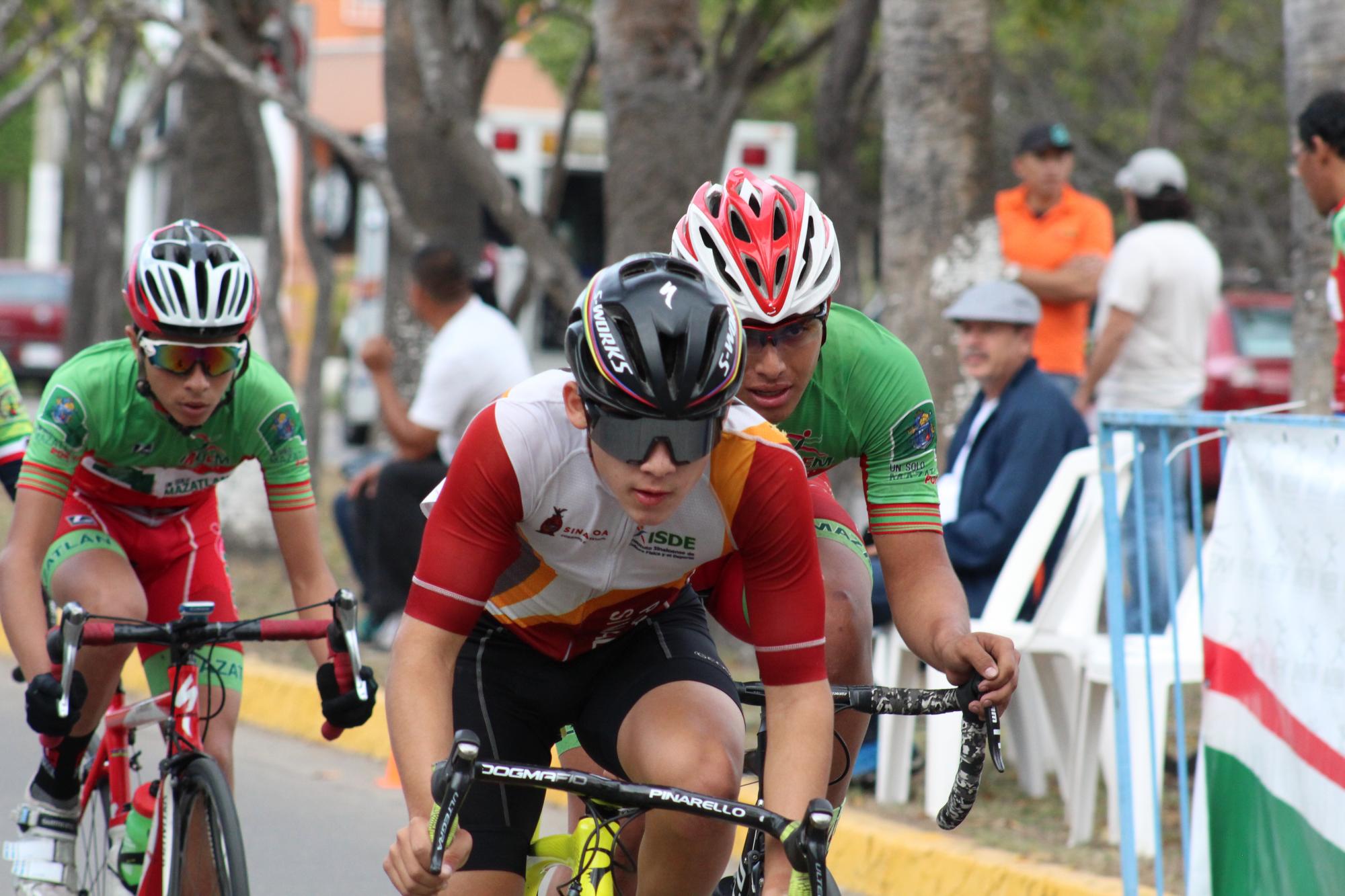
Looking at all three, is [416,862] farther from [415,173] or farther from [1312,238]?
[415,173]

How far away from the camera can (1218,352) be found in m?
14.9

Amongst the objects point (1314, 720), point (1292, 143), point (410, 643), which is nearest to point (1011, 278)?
point (1292, 143)

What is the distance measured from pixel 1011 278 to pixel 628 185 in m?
1.84

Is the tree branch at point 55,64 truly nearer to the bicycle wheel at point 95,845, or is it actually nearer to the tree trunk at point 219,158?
the tree trunk at point 219,158

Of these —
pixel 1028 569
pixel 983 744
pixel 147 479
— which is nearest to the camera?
pixel 983 744

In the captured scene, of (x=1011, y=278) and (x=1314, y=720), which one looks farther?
(x=1011, y=278)

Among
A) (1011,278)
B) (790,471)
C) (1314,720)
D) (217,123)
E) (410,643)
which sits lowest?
(1314,720)

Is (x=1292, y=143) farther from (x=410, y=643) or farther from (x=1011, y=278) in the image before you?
(x=410, y=643)

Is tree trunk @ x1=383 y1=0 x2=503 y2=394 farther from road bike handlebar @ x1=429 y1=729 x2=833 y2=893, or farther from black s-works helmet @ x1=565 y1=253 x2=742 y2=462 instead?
road bike handlebar @ x1=429 y1=729 x2=833 y2=893

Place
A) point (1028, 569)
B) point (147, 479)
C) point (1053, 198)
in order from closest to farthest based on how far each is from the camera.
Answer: point (147, 479) → point (1028, 569) → point (1053, 198)

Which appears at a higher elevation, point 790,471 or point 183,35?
point 183,35

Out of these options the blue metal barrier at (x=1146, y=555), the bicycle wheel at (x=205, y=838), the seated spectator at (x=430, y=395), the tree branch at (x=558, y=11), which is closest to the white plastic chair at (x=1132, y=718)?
the blue metal barrier at (x=1146, y=555)

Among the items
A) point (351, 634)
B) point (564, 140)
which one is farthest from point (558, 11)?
point (351, 634)

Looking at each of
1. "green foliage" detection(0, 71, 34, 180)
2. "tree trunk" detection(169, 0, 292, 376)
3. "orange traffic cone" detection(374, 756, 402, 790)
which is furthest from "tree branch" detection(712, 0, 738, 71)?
"green foliage" detection(0, 71, 34, 180)
